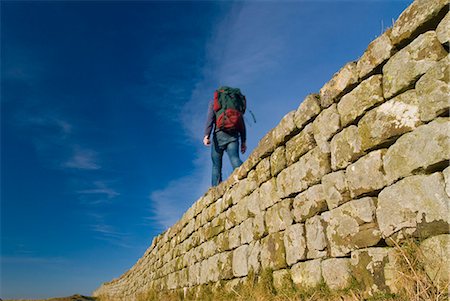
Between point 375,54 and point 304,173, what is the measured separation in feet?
4.27

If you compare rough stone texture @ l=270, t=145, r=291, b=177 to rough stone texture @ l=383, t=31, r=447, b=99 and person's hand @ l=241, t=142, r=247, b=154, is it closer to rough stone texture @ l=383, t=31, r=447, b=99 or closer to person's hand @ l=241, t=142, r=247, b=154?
rough stone texture @ l=383, t=31, r=447, b=99

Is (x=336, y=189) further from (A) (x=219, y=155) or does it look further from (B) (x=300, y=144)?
(A) (x=219, y=155)

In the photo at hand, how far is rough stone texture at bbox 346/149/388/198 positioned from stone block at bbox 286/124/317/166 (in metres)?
0.71

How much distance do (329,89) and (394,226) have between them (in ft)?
4.58

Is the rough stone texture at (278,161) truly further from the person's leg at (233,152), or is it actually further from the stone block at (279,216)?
the person's leg at (233,152)

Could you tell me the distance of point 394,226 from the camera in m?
2.34

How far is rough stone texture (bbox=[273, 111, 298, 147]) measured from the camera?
12.6ft

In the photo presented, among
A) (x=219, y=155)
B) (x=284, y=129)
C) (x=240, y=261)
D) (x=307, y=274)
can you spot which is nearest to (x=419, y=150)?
(x=307, y=274)

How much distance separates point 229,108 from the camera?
6500 millimetres

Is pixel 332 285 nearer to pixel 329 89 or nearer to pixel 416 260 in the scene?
pixel 416 260

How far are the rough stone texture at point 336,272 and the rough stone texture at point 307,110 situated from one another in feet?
4.53

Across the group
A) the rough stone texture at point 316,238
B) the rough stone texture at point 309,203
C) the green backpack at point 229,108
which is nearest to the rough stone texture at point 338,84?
the rough stone texture at point 309,203

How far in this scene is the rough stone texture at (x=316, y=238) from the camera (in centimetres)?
304

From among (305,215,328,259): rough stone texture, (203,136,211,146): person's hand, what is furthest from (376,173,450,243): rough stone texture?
(203,136,211,146): person's hand
